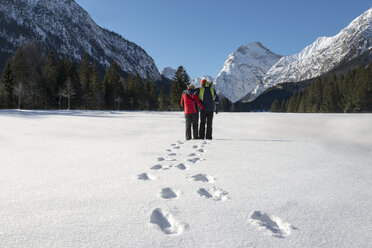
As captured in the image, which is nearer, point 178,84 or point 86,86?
point 86,86

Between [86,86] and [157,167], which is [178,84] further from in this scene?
[157,167]

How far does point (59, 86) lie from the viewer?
42.9m

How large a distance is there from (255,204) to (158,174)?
4.85 ft

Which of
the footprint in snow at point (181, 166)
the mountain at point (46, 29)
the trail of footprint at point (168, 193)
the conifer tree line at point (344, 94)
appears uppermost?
the mountain at point (46, 29)

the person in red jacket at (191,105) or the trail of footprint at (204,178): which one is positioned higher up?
the person in red jacket at (191,105)

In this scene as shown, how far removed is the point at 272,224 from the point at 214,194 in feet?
2.38

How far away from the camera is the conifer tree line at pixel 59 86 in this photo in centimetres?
3800

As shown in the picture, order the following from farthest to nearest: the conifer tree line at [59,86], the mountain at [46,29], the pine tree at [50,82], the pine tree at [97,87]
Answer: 1. the mountain at [46,29]
2. the pine tree at [97,87]
3. the pine tree at [50,82]
4. the conifer tree line at [59,86]

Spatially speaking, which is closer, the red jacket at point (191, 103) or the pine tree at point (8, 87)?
the red jacket at point (191, 103)

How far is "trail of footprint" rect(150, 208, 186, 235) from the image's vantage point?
1.64 metres

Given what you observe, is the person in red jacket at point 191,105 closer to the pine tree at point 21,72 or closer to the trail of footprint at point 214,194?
the trail of footprint at point 214,194

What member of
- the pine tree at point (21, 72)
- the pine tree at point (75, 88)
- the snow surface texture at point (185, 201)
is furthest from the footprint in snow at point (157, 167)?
the pine tree at point (75, 88)

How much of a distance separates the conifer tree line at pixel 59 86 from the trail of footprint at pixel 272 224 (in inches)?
1758

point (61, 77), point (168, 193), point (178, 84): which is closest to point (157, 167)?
point (168, 193)
